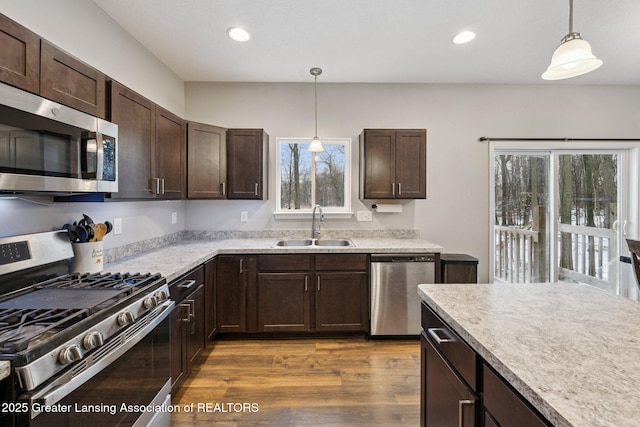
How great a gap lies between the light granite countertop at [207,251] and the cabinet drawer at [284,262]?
5cm

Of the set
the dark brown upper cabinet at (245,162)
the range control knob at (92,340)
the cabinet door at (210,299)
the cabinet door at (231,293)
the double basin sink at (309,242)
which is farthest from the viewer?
the double basin sink at (309,242)

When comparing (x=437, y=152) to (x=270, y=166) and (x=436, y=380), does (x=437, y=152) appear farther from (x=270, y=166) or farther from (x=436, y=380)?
(x=436, y=380)

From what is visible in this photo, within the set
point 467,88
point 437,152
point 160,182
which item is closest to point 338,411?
point 160,182

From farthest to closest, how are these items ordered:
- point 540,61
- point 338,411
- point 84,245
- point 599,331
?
1. point 540,61
2. point 338,411
3. point 84,245
4. point 599,331

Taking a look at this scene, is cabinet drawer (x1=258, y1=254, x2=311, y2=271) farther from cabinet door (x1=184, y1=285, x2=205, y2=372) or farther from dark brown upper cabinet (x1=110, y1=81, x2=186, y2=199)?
dark brown upper cabinet (x1=110, y1=81, x2=186, y2=199)

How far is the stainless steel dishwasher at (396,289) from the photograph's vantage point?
273 cm

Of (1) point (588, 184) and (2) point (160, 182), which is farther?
(1) point (588, 184)

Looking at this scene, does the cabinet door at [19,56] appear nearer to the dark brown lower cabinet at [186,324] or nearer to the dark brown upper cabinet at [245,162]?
the dark brown lower cabinet at [186,324]

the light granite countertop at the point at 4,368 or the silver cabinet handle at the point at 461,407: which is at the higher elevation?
the light granite countertop at the point at 4,368

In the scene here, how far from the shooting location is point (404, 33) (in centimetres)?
238

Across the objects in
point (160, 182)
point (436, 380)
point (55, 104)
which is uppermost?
point (55, 104)

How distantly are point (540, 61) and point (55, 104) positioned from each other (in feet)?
12.7

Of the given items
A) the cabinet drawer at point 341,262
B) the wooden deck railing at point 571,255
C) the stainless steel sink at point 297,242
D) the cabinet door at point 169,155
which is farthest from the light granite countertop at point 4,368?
the wooden deck railing at point 571,255

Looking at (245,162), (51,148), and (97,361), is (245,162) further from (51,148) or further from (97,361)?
(97,361)
